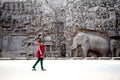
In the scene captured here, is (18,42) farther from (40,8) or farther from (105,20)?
(105,20)

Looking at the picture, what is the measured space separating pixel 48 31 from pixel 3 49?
3223 mm

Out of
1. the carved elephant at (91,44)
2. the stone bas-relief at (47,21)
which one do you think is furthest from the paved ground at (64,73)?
the stone bas-relief at (47,21)

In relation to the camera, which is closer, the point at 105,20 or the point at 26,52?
the point at 105,20

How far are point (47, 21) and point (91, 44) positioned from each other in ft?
11.0

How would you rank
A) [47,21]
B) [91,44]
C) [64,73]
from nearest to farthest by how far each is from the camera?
[64,73]
[91,44]
[47,21]

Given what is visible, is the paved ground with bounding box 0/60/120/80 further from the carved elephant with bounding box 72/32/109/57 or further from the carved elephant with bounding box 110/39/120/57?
the carved elephant with bounding box 110/39/120/57

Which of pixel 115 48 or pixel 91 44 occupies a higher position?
pixel 91 44

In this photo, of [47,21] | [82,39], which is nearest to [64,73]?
[82,39]

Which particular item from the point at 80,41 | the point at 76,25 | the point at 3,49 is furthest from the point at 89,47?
the point at 3,49

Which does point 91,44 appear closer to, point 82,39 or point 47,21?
point 82,39

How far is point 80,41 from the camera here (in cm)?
1466

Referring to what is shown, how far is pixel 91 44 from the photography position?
14.7 meters

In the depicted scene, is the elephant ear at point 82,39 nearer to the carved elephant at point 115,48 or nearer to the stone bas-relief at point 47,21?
the stone bas-relief at point 47,21

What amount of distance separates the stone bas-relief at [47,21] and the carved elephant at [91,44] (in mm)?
352
